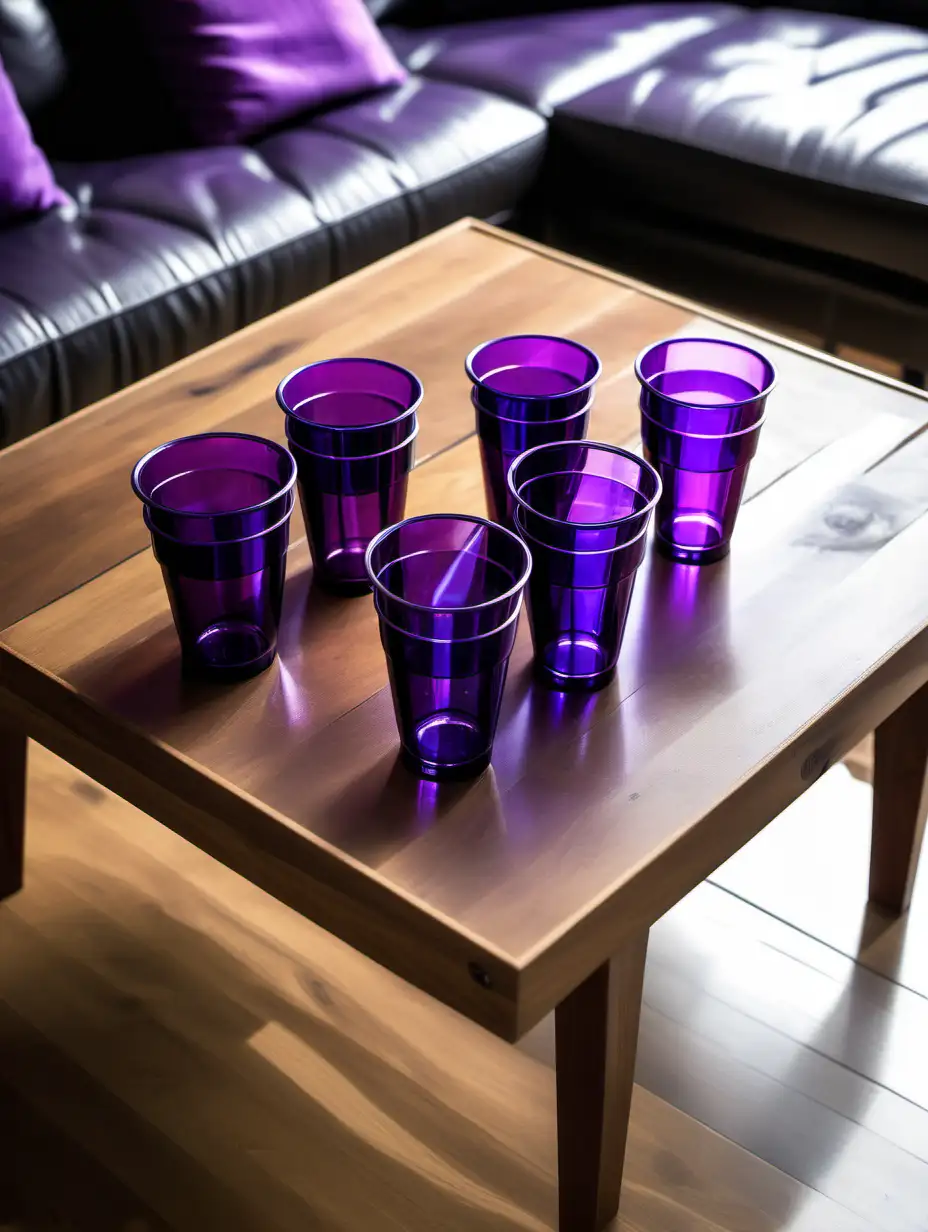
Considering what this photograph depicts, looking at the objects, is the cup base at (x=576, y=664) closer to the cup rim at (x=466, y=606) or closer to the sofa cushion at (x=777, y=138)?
the cup rim at (x=466, y=606)

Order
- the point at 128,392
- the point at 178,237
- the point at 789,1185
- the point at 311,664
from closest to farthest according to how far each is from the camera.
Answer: the point at 311,664 → the point at 789,1185 → the point at 128,392 → the point at 178,237

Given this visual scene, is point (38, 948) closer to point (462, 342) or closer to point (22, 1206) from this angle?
point (22, 1206)

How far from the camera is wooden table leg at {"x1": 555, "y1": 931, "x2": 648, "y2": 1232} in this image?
932 mm

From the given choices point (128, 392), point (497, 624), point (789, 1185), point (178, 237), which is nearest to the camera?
point (497, 624)

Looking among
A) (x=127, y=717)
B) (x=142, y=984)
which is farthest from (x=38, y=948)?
(x=127, y=717)

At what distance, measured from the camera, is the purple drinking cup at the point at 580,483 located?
0.95 m

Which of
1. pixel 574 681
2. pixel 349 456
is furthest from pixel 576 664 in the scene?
pixel 349 456

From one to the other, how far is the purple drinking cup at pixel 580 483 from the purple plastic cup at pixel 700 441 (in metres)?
0.06

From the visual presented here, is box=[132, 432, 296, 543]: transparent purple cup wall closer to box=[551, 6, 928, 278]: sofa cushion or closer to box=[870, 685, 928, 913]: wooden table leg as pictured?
box=[870, 685, 928, 913]: wooden table leg

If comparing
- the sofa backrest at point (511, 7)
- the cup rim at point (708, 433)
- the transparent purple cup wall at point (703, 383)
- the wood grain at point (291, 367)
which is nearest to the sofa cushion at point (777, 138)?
the sofa backrest at point (511, 7)

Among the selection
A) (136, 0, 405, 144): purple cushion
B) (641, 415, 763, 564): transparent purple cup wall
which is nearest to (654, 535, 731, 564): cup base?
(641, 415, 763, 564): transparent purple cup wall

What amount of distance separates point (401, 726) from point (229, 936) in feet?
1.81

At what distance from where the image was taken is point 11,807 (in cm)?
133

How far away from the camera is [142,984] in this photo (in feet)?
4.34
